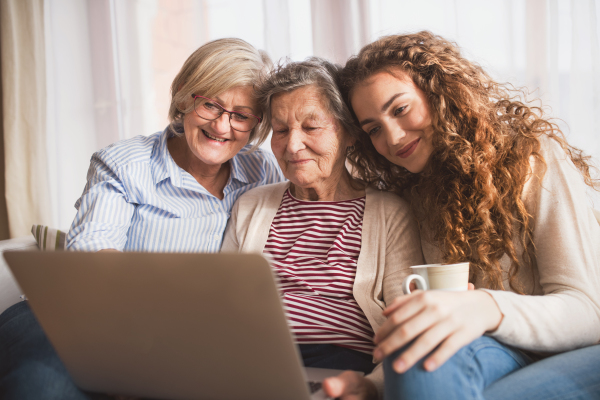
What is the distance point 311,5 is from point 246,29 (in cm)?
38

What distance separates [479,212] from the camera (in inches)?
44.3

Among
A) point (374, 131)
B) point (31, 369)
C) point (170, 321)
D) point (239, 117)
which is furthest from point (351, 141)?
point (31, 369)

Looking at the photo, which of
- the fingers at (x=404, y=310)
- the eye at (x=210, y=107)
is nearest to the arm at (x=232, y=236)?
the eye at (x=210, y=107)

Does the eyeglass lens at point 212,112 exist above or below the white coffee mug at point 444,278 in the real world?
above

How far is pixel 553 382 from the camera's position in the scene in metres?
0.80

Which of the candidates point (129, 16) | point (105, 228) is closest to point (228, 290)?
point (105, 228)

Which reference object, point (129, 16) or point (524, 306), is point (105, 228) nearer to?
point (524, 306)

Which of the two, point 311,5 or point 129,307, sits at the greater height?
point 311,5

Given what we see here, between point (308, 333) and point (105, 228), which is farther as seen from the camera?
point (105, 228)

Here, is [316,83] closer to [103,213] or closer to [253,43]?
[103,213]

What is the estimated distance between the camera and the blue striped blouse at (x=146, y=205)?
4.62 feet

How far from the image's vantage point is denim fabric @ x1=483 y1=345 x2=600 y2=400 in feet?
2.56

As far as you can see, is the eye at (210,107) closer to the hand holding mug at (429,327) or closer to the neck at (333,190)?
the neck at (333,190)

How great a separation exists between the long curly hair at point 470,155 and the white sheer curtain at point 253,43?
34 cm
